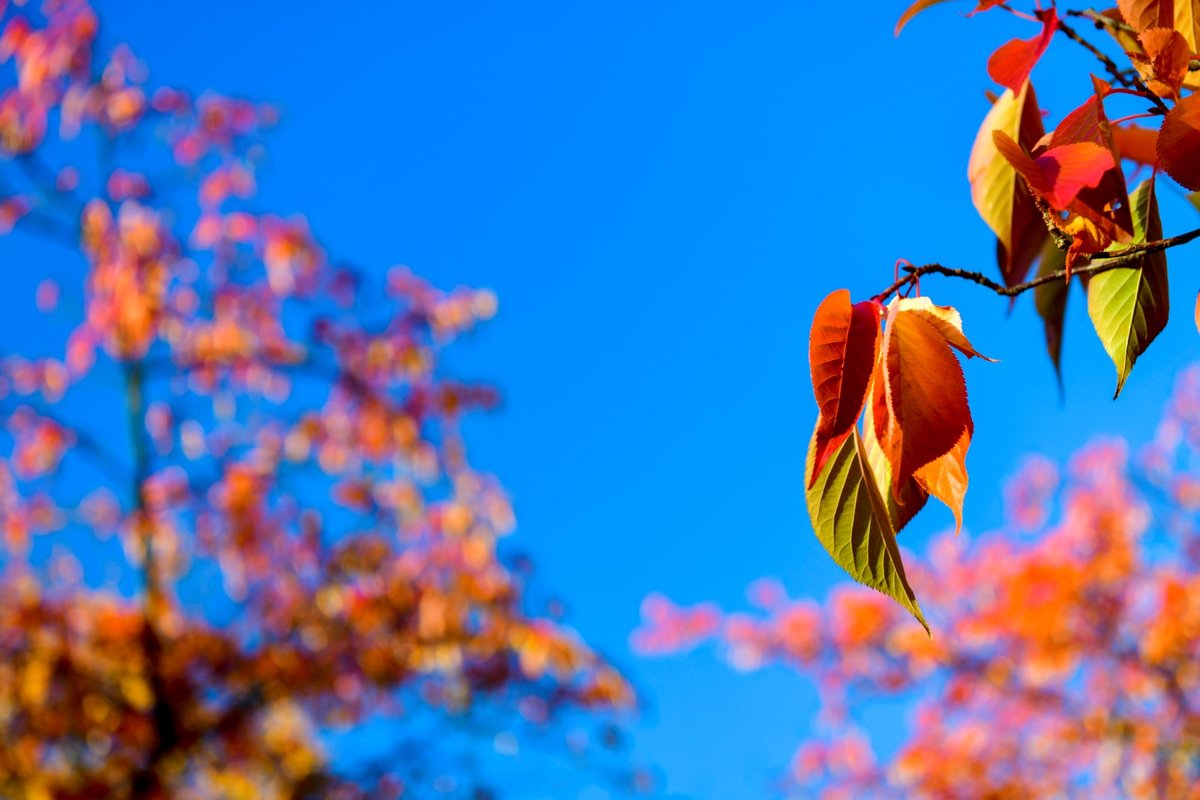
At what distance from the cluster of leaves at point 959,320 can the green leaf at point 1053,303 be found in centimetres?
17

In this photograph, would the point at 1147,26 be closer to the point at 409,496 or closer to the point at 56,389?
the point at 409,496

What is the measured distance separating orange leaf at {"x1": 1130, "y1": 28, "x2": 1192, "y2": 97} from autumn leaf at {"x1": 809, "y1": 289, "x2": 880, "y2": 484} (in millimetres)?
258

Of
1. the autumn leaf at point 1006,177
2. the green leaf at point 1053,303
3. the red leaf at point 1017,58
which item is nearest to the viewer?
the red leaf at point 1017,58

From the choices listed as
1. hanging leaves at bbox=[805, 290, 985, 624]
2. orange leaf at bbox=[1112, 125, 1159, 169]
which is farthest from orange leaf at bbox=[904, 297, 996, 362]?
orange leaf at bbox=[1112, 125, 1159, 169]

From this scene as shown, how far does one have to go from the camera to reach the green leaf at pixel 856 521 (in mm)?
677

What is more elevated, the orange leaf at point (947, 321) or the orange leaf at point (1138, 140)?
the orange leaf at point (1138, 140)

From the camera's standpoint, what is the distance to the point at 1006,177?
862 mm

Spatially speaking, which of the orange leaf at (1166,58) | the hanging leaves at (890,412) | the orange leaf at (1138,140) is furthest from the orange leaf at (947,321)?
the orange leaf at (1138,140)

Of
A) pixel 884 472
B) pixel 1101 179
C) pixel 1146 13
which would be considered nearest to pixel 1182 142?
pixel 1101 179

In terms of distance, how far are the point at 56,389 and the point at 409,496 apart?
1866 mm

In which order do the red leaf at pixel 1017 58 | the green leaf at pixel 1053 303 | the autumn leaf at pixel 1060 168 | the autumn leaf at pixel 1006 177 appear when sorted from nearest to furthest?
the autumn leaf at pixel 1060 168 < the red leaf at pixel 1017 58 < the autumn leaf at pixel 1006 177 < the green leaf at pixel 1053 303

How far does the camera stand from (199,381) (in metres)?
5.11

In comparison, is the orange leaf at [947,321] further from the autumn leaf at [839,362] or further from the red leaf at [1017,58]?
the red leaf at [1017,58]

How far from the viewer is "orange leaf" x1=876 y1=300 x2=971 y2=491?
62 cm
